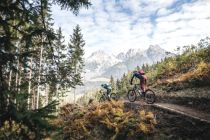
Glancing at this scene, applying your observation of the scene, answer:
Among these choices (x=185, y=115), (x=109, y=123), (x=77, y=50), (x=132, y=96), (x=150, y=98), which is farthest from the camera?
(x=77, y=50)

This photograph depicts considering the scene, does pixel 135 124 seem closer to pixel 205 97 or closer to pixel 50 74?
pixel 205 97

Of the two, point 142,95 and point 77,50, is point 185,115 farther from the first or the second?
point 77,50

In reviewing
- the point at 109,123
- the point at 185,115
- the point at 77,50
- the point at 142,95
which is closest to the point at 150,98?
the point at 142,95

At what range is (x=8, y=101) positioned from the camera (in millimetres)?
4398

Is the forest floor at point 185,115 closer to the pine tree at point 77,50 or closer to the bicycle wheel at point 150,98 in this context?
the bicycle wheel at point 150,98

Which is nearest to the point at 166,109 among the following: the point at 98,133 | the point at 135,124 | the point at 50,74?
the point at 135,124

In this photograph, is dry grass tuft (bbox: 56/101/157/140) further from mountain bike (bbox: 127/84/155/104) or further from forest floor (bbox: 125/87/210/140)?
mountain bike (bbox: 127/84/155/104)

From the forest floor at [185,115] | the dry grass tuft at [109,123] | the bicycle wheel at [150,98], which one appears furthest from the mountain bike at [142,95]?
the dry grass tuft at [109,123]

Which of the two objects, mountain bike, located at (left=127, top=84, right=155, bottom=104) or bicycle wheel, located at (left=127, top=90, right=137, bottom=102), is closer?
mountain bike, located at (left=127, top=84, right=155, bottom=104)

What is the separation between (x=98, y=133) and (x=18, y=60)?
10905 millimetres

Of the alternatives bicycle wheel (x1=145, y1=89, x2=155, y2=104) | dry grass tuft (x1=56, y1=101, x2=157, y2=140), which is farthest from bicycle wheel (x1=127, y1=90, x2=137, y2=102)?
dry grass tuft (x1=56, y1=101, x2=157, y2=140)

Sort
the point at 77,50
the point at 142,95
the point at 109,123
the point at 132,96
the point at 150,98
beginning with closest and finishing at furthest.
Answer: the point at 109,123
the point at 150,98
the point at 142,95
the point at 132,96
the point at 77,50

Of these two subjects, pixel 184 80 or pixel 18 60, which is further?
pixel 184 80

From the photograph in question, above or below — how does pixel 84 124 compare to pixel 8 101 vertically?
below
